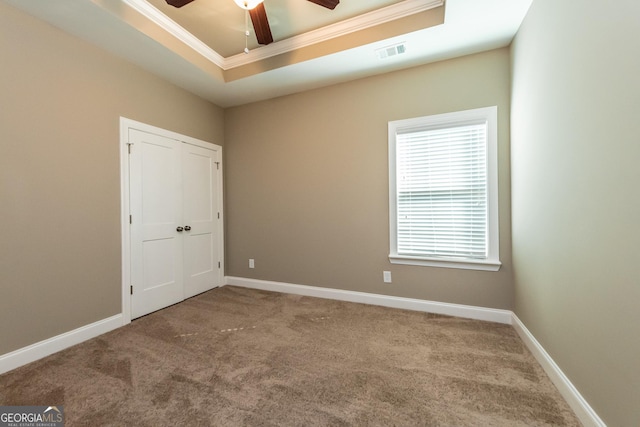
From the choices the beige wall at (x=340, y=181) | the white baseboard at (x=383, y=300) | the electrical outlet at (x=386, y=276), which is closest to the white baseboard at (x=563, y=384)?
the white baseboard at (x=383, y=300)

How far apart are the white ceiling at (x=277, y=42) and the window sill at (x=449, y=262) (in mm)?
2157

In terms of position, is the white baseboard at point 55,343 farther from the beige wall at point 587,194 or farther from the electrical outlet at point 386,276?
the beige wall at point 587,194

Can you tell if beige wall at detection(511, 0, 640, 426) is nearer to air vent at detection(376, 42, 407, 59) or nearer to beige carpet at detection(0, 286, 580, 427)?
beige carpet at detection(0, 286, 580, 427)

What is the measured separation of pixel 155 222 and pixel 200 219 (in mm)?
661

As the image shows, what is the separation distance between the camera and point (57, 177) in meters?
2.19

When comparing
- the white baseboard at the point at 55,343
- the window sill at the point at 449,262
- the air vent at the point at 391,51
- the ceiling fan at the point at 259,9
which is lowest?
the white baseboard at the point at 55,343

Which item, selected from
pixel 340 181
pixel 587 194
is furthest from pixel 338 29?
pixel 587 194

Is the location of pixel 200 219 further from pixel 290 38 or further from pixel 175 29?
pixel 290 38

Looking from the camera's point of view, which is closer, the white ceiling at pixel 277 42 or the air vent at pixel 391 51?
the white ceiling at pixel 277 42

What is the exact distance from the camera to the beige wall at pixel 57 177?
76.5 inches

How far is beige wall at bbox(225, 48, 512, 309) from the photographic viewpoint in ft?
8.63

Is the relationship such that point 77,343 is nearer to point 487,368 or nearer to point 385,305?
point 385,305

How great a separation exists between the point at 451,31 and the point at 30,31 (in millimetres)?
3530

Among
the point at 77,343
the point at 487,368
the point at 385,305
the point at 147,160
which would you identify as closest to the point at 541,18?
the point at 487,368
